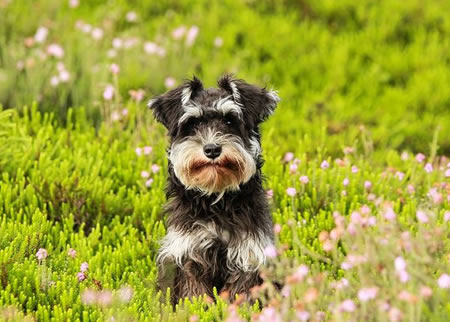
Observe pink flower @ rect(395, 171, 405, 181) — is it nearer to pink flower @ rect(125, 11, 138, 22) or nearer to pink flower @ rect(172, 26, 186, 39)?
pink flower @ rect(172, 26, 186, 39)

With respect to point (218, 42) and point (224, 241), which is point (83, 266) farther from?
point (218, 42)

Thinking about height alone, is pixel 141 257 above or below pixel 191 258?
below

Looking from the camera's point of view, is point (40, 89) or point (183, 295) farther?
point (40, 89)

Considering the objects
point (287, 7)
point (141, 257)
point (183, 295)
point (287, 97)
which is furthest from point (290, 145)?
point (287, 7)

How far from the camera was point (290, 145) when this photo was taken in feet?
27.0

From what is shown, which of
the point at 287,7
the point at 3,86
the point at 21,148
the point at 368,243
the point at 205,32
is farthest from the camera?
the point at 287,7

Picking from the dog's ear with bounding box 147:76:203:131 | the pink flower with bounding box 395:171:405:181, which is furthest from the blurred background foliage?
the dog's ear with bounding box 147:76:203:131

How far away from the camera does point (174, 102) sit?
525cm

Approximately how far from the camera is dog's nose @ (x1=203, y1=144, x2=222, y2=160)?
4.79m

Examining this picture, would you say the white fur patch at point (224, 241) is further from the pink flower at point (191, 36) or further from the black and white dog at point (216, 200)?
the pink flower at point (191, 36)

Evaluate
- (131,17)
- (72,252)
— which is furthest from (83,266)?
(131,17)

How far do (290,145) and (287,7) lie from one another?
4200mm

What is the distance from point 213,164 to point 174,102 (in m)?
0.66

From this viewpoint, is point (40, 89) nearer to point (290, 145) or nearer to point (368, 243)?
point (290, 145)
